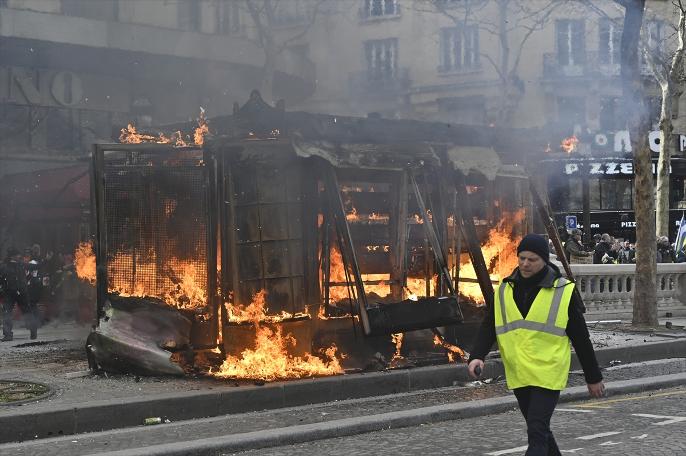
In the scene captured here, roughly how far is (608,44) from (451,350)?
15767 mm

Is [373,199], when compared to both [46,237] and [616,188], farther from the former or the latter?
[616,188]

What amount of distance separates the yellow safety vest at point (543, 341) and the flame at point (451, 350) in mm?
5687

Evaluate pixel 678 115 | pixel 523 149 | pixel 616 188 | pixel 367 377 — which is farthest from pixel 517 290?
pixel 678 115

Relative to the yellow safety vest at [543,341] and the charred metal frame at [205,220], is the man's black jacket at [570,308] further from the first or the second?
the charred metal frame at [205,220]

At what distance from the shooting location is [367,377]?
954cm

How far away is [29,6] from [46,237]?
516 cm

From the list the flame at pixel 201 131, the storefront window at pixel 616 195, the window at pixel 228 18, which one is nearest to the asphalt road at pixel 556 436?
the flame at pixel 201 131

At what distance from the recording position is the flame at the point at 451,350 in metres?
10.8

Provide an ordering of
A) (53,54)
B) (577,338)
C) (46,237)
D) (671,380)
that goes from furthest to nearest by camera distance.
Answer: (53,54) → (46,237) → (671,380) → (577,338)

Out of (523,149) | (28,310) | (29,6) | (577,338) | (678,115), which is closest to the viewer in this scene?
(577,338)

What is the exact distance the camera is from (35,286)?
50.2ft

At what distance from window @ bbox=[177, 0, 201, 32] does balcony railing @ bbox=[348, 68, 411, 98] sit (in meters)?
3.59

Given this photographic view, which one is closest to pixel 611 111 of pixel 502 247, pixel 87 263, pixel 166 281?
pixel 502 247

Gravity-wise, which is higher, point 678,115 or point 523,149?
point 678,115
